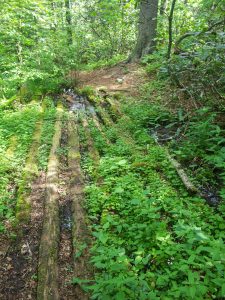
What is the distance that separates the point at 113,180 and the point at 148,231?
5.07 feet

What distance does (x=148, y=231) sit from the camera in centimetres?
345

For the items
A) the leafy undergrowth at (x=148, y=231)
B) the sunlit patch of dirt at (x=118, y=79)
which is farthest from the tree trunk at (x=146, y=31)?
the leafy undergrowth at (x=148, y=231)

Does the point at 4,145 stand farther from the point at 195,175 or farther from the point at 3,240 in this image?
the point at 195,175

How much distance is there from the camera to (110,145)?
6246 millimetres

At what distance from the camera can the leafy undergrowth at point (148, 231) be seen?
8.82 feet

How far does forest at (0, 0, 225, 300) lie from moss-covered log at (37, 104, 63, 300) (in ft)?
0.05

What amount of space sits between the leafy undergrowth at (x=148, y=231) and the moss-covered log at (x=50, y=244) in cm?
54

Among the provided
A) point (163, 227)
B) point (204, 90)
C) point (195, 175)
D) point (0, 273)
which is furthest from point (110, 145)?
point (0, 273)

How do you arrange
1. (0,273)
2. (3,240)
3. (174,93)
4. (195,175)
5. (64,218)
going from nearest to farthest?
(0,273)
(3,240)
(64,218)
(195,175)
(174,93)

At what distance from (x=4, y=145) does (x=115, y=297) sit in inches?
→ 185

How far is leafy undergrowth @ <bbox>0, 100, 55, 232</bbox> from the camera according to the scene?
183 inches

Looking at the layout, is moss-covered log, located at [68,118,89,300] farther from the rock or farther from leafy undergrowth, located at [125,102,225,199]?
the rock

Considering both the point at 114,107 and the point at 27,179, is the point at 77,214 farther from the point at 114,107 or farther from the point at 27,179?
the point at 114,107

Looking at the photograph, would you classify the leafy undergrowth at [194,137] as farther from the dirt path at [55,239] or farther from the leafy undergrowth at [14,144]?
the leafy undergrowth at [14,144]
